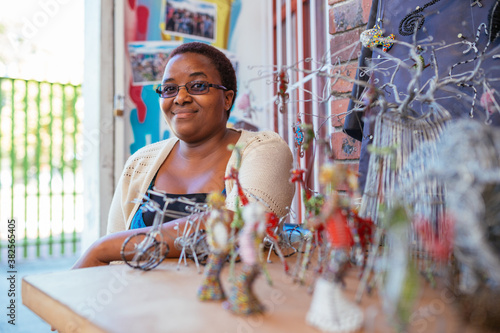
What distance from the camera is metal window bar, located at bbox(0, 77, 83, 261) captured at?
11.1 ft

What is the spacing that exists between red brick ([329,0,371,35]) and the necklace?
0.32 m

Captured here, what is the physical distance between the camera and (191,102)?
1.04 metres

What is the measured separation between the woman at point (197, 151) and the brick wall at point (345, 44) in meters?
Result: 0.26

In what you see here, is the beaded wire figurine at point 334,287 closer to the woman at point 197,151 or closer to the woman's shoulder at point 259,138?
the woman at point 197,151

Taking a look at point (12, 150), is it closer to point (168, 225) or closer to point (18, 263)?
point (18, 263)

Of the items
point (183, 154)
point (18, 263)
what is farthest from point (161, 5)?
point (18, 263)

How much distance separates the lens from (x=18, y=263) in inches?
138

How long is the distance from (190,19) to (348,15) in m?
1.26

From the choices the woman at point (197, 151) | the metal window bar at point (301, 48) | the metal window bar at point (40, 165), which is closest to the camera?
the woman at point (197, 151)

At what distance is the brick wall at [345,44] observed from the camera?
3.82 ft

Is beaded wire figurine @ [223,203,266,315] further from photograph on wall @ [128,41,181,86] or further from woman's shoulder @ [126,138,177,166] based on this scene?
photograph on wall @ [128,41,181,86]

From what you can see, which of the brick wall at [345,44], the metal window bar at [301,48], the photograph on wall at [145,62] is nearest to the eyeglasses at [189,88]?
the brick wall at [345,44]

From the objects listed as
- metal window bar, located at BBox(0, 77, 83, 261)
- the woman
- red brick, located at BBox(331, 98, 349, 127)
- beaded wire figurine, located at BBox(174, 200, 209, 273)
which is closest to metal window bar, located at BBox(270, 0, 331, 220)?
red brick, located at BBox(331, 98, 349, 127)

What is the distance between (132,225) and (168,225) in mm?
349
